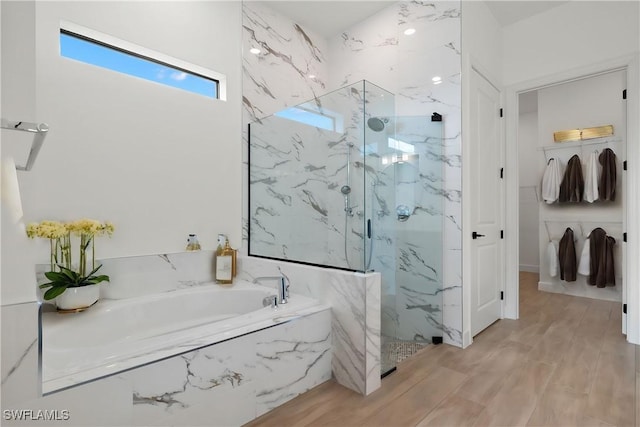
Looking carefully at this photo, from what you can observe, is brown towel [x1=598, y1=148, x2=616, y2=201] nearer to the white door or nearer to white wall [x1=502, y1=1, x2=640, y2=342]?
white wall [x1=502, y1=1, x2=640, y2=342]

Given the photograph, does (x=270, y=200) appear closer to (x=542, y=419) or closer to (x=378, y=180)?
(x=378, y=180)

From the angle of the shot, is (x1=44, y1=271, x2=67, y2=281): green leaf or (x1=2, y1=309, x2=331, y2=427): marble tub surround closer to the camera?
(x1=2, y1=309, x2=331, y2=427): marble tub surround

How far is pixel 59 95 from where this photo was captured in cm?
203

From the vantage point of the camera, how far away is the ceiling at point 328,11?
3178 mm

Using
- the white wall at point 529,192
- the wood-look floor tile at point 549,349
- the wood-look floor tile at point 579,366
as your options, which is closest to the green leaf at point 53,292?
the wood-look floor tile at point 579,366

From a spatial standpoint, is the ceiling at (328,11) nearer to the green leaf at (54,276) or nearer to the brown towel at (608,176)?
the green leaf at (54,276)

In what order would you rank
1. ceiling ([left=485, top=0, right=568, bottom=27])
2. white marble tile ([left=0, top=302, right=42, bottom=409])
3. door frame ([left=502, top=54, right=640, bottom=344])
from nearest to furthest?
white marble tile ([left=0, top=302, right=42, bottom=409]), door frame ([left=502, top=54, right=640, bottom=344]), ceiling ([left=485, top=0, right=568, bottom=27])

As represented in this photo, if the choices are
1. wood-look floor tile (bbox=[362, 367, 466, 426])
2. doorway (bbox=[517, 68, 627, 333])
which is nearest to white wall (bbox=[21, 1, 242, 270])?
wood-look floor tile (bbox=[362, 367, 466, 426])

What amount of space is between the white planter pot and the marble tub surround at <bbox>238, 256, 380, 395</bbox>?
1.39 meters

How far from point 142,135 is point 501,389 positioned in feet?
9.56

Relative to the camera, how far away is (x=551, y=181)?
175 inches

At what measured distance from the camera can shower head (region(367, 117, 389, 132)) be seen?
221 centimetres

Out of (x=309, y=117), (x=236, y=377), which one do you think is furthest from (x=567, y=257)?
(x=236, y=377)

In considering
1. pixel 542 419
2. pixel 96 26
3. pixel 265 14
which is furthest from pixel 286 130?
pixel 542 419
